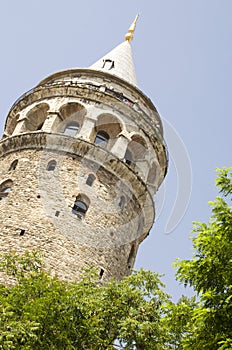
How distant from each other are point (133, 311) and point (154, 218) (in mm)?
10740

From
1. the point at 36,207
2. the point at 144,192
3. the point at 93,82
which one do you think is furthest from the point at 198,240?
the point at 93,82

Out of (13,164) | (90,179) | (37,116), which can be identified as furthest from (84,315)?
(37,116)

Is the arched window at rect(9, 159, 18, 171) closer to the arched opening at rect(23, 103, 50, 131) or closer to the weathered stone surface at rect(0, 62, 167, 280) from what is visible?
the weathered stone surface at rect(0, 62, 167, 280)

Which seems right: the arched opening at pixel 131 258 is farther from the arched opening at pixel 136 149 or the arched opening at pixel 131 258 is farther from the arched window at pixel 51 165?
the arched window at pixel 51 165

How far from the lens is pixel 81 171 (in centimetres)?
1994

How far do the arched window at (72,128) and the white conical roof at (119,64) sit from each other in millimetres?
4386

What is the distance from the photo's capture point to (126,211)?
20.3 m

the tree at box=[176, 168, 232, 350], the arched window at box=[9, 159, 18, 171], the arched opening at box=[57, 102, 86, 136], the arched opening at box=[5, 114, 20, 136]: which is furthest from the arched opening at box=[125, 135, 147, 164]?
the tree at box=[176, 168, 232, 350]

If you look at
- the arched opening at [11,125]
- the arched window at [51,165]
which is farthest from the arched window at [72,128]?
the arched opening at [11,125]

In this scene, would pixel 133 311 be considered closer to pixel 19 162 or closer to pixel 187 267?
pixel 187 267

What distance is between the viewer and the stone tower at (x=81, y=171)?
57.7 ft

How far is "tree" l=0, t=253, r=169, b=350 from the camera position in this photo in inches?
436

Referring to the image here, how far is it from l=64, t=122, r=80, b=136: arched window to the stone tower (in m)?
0.05

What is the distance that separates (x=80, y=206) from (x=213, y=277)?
9833mm
